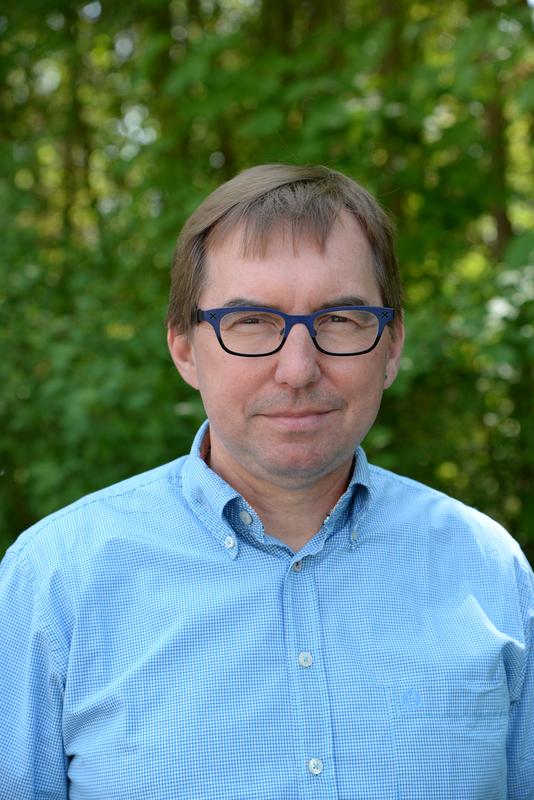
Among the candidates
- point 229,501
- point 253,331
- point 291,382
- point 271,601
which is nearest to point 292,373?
point 291,382

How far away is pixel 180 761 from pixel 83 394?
2.44 metres

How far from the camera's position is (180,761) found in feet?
5.61

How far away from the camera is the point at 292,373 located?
1772mm

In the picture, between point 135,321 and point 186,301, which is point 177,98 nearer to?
point 135,321

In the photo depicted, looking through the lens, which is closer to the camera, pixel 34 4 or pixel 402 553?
pixel 402 553

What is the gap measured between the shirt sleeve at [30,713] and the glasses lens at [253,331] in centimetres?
60

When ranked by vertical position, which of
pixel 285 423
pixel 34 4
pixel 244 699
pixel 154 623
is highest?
pixel 34 4

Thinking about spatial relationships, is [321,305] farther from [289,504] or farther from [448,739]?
[448,739]

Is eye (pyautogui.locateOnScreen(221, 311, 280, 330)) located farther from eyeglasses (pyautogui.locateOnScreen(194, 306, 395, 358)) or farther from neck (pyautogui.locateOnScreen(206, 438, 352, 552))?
neck (pyautogui.locateOnScreen(206, 438, 352, 552))

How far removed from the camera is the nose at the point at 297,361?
1.77 metres

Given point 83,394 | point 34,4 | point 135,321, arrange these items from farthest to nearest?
point 34,4 < point 135,321 < point 83,394

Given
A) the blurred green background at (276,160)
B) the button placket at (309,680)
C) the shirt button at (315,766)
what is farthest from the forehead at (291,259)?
the blurred green background at (276,160)

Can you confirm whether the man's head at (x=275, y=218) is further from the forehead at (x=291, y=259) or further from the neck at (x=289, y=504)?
the neck at (x=289, y=504)

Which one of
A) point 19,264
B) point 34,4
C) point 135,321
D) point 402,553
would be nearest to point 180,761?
point 402,553
